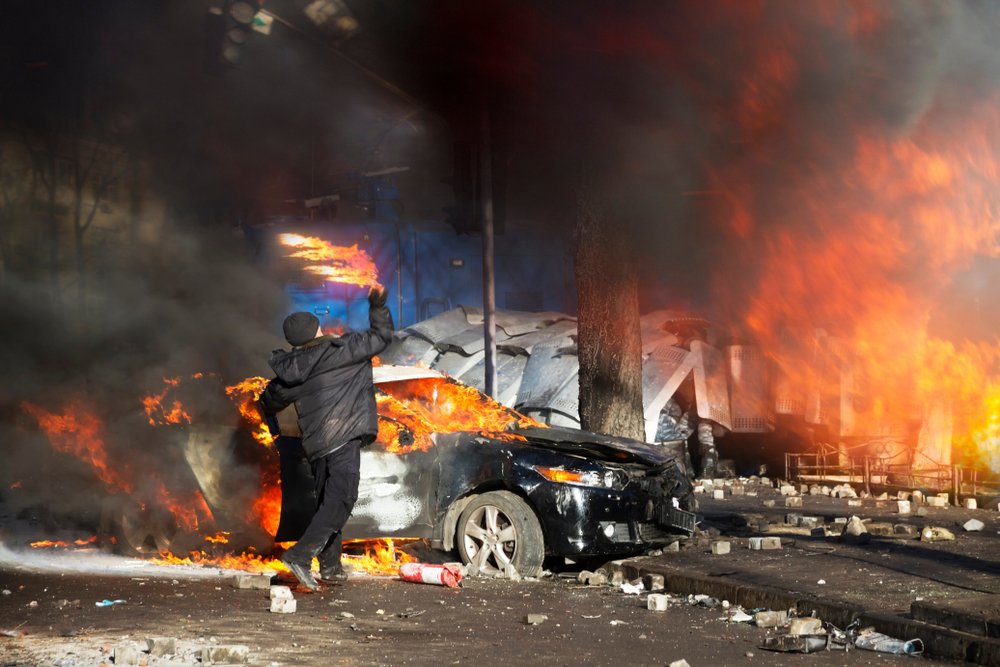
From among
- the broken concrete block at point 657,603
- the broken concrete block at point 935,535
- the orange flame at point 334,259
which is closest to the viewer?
the broken concrete block at point 657,603

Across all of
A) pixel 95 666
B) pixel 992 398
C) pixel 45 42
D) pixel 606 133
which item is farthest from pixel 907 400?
pixel 95 666

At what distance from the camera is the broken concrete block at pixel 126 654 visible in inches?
198

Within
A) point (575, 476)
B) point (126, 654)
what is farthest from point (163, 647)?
point (575, 476)

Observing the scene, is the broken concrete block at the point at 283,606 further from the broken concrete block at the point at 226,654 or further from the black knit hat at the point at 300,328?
the black knit hat at the point at 300,328

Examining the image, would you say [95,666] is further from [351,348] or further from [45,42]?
[45,42]

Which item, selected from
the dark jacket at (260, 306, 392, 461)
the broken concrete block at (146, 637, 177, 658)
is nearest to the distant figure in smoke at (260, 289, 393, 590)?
the dark jacket at (260, 306, 392, 461)

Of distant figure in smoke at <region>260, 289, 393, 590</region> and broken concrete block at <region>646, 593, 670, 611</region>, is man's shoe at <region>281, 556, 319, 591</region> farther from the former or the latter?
broken concrete block at <region>646, 593, 670, 611</region>

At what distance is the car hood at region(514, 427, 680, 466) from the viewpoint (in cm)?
880

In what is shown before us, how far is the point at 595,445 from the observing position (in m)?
9.10

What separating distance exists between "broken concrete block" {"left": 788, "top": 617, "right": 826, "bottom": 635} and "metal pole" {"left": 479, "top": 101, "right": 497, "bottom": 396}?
31.8ft

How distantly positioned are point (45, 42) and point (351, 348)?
660 centimetres

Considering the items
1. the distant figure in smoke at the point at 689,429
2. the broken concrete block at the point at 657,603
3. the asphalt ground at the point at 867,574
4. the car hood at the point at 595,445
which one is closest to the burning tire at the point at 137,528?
the car hood at the point at 595,445

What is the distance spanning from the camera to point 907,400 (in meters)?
16.8

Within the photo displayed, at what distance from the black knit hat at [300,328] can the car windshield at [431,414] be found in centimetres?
101
